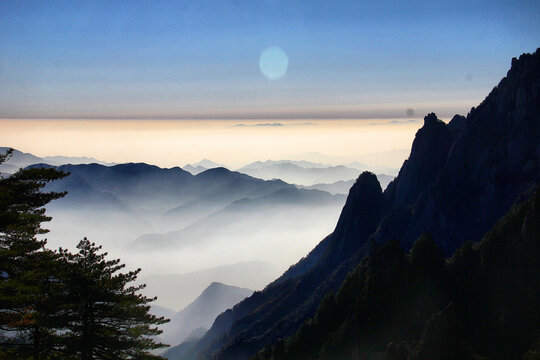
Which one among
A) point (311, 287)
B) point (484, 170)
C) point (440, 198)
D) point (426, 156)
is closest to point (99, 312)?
point (484, 170)

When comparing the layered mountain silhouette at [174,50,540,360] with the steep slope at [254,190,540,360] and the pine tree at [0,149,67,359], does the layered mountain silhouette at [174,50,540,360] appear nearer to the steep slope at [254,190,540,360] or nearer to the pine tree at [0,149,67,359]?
the steep slope at [254,190,540,360]

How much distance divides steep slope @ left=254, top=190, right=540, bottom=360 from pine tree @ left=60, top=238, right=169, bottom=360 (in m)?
36.6

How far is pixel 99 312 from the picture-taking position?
38.3 metres

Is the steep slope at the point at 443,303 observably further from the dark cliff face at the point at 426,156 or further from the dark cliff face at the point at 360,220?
the dark cliff face at the point at 360,220

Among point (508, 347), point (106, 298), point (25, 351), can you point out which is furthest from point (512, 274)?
point (25, 351)

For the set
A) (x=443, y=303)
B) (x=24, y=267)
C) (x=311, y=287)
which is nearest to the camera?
(x=24, y=267)

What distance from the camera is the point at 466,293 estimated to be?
233 ft

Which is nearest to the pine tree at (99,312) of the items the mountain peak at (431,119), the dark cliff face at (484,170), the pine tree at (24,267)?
the pine tree at (24,267)

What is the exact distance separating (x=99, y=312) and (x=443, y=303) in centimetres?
5454

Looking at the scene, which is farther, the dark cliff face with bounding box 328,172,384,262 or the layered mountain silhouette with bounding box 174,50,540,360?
the dark cliff face with bounding box 328,172,384,262

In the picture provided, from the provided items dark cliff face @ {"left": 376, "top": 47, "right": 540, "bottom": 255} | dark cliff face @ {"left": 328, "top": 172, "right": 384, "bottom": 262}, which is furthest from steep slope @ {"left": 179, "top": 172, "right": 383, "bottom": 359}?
dark cliff face @ {"left": 376, "top": 47, "right": 540, "bottom": 255}

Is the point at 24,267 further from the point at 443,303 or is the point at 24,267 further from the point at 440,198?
the point at 440,198

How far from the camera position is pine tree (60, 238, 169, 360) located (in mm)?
37125

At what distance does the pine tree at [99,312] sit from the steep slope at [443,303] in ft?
120
